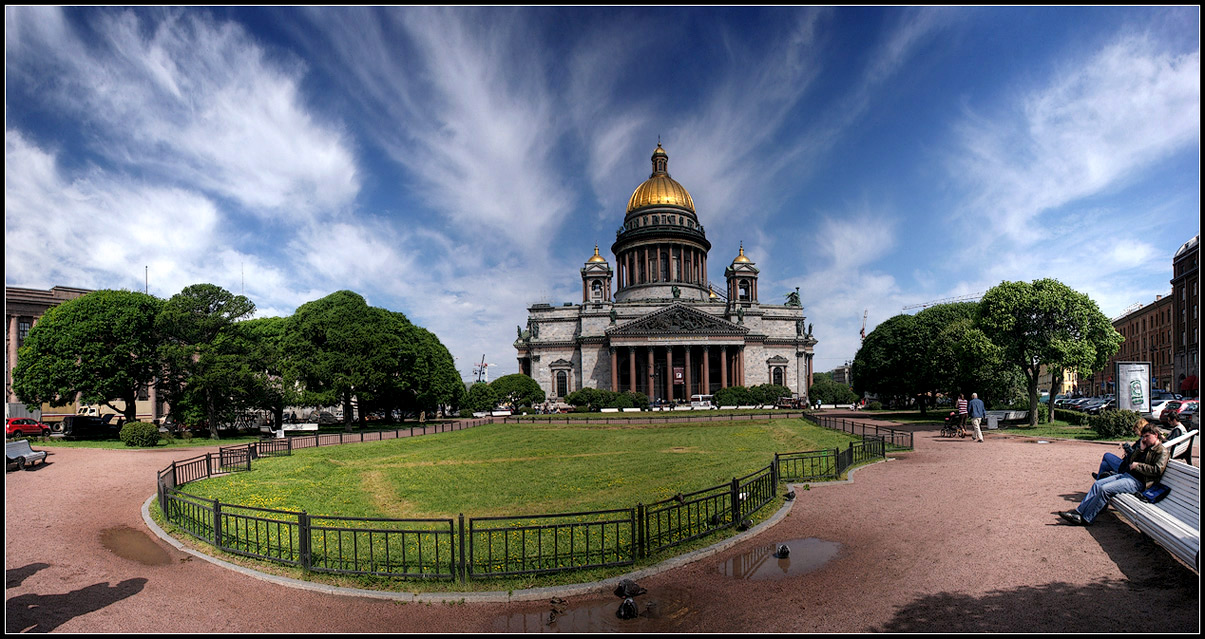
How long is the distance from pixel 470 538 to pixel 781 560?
5.31m

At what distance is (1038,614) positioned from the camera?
747 cm

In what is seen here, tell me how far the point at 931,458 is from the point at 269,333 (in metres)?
48.8

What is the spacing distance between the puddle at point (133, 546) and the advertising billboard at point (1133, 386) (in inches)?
1427

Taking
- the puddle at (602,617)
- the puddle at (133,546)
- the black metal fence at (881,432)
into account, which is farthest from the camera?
the black metal fence at (881,432)

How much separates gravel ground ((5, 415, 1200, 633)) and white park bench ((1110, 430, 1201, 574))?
39 cm

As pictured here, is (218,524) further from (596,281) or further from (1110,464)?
(596,281)

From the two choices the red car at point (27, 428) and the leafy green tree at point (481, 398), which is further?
the leafy green tree at point (481, 398)

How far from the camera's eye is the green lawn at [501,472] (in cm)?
1506

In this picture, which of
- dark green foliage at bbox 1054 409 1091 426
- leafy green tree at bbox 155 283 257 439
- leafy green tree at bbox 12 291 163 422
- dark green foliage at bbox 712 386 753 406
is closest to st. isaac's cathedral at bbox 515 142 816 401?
dark green foliage at bbox 712 386 753 406

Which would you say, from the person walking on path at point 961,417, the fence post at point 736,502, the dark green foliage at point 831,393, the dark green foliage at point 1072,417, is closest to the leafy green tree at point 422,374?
the person walking on path at point 961,417

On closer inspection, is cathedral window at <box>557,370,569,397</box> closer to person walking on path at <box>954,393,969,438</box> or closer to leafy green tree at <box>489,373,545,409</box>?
leafy green tree at <box>489,373,545,409</box>

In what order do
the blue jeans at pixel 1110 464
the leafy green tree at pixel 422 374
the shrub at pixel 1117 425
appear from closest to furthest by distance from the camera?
the blue jeans at pixel 1110 464
the shrub at pixel 1117 425
the leafy green tree at pixel 422 374

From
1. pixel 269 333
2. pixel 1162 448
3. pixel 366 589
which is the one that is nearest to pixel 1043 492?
pixel 1162 448

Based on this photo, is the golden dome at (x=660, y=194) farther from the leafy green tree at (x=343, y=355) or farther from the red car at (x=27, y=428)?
the red car at (x=27, y=428)
